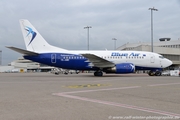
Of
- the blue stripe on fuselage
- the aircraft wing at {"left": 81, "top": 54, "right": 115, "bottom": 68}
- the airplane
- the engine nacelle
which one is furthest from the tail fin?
the engine nacelle

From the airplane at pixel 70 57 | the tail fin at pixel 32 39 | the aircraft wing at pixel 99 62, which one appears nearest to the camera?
the aircraft wing at pixel 99 62

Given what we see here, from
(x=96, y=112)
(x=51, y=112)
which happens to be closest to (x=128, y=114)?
(x=96, y=112)

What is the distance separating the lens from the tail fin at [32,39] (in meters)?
Result: 31.4

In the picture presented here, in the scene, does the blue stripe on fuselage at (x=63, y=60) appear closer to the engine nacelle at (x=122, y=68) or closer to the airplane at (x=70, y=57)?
the airplane at (x=70, y=57)

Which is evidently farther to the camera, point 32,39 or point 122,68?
point 32,39

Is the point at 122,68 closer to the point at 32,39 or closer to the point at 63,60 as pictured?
the point at 63,60

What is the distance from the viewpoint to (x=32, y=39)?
103ft

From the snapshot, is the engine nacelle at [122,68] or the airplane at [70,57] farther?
the airplane at [70,57]

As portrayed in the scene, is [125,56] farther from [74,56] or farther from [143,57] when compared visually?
[74,56]

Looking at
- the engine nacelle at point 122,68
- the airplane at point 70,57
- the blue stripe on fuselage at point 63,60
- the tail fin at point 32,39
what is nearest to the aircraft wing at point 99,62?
the airplane at point 70,57

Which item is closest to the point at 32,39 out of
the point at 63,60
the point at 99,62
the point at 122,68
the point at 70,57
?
the point at 63,60

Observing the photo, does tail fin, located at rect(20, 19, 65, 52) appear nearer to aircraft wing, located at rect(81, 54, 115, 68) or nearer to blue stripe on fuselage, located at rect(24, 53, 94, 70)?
blue stripe on fuselage, located at rect(24, 53, 94, 70)

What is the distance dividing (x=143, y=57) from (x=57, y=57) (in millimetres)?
11965

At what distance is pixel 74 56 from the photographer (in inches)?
1234
